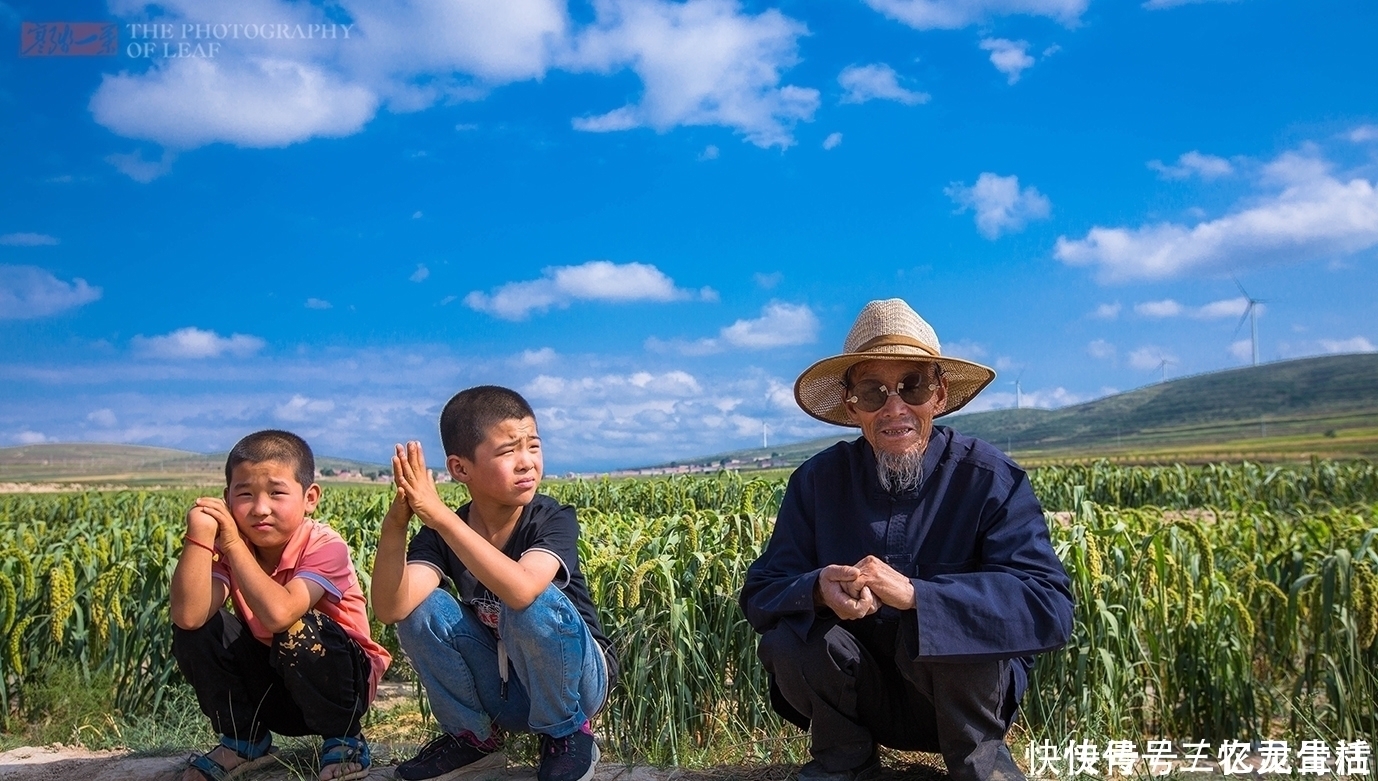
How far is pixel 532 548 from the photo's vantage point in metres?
3.66

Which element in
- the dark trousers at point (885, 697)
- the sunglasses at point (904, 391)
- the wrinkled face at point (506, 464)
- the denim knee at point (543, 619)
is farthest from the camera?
the sunglasses at point (904, 391)

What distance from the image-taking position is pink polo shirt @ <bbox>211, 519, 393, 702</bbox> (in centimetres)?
394

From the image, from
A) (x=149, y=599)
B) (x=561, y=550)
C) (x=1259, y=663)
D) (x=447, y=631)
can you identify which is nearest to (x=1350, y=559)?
(x=1259, y=663)

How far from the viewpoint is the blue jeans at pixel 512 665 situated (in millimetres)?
3596

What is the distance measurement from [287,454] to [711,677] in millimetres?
2207

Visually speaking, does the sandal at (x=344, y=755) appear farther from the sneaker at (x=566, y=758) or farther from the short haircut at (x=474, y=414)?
the short haircut at (x=474, y=414)

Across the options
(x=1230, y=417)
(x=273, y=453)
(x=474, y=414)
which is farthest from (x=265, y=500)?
(x=1230, y=417)

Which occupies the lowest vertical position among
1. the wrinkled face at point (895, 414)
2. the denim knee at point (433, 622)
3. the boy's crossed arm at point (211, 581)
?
the denim knee at point (433, 622)

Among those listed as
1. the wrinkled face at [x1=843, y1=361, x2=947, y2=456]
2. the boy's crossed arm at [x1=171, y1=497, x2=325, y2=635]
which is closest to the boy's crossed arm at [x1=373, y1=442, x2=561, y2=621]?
the boy's crossed arm at [x1=171, y1=497, x2=325, y2=635]

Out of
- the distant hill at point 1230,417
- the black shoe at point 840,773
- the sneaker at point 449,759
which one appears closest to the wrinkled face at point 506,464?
the sneaker at point 449,759

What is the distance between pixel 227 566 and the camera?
3973mm

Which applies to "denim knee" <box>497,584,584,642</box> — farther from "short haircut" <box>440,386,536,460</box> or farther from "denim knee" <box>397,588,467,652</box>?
"short haircut" <box>440,386,536,460</box>

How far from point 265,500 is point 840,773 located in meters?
2.33

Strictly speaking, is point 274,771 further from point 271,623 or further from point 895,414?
point 895,414
